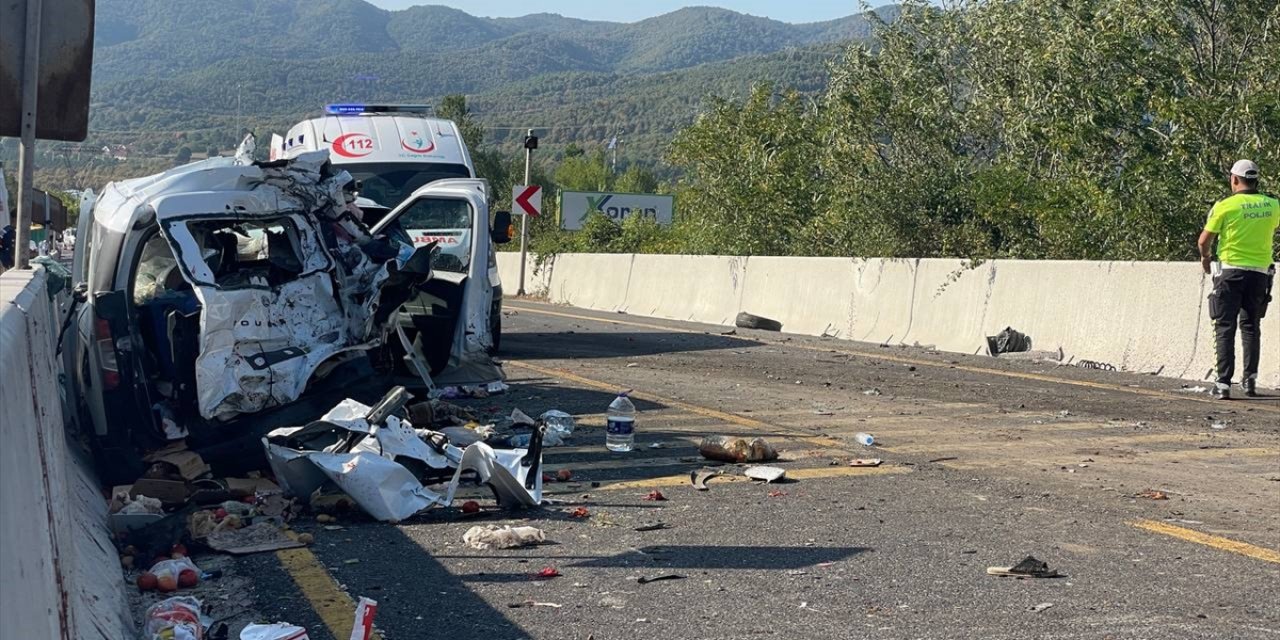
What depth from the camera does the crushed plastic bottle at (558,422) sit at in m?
9.38

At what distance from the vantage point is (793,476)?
7.92 metres

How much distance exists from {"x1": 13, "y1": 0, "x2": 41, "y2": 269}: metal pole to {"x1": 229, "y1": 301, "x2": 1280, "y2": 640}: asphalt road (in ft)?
10.0

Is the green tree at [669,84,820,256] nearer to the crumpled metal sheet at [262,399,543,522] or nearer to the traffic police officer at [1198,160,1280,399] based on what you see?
the traffic police officer at [1198,160,1280,399]

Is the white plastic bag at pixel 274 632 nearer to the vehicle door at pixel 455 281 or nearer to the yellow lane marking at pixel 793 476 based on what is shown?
the yellow lane marking at pixel 793 476

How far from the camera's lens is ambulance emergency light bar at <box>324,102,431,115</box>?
1812 cm

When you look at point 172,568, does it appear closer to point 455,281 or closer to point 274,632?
point 274,632

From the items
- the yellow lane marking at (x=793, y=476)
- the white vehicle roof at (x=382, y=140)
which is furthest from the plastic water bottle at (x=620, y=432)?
the white vehicle roof at (x=382, y=140)

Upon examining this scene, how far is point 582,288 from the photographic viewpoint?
107 ft

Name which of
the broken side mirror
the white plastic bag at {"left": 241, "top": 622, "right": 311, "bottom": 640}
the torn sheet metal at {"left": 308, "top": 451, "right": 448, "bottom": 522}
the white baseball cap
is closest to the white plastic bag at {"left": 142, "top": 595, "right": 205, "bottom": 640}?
the white plastic bag at {"left": 241, "top": 622, "right": 311, "bottom": 640}

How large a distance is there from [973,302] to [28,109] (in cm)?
1198

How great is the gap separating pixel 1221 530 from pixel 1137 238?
11.6 metres

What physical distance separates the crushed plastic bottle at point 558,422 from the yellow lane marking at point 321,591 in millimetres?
3292

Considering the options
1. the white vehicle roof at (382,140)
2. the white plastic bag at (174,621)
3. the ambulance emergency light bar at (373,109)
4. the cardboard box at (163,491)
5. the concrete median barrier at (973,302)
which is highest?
the ambulance emergency light bar at (373,109)

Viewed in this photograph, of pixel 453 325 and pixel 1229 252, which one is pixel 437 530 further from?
pixel 1229 252
